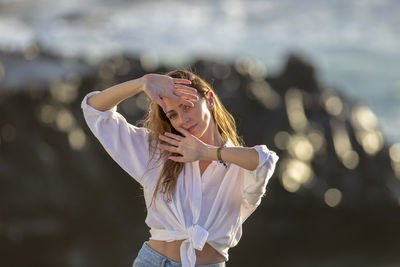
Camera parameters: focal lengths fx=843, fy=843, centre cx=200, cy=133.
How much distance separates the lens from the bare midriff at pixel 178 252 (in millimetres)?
4512

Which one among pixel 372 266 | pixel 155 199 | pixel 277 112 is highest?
pixel 155 199

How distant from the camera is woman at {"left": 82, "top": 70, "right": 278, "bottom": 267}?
443 centimetres

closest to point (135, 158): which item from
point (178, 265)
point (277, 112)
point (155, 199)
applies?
point (155, 199)

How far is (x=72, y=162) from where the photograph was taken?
31719mm

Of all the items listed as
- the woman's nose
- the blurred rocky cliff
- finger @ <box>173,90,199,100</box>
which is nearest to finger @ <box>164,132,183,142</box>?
the woman's nose

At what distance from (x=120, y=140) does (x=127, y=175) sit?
87.8ft

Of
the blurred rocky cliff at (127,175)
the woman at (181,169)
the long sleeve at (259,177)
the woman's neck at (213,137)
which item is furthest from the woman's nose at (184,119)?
the blurred rocky cliff at (127,175)

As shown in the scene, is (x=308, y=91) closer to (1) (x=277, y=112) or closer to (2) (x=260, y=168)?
(1) (x=277, y=112)

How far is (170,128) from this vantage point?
466cm

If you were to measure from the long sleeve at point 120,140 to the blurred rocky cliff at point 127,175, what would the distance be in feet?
73.3

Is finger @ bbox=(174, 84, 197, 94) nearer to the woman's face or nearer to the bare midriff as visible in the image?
the woman's face

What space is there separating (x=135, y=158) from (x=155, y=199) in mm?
270

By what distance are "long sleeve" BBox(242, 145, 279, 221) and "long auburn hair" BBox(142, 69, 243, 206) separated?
409mm

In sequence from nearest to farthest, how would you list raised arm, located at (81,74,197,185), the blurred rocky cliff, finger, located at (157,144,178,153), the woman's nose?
finger, located at (157,144,178,153), the woman's nose, raised arm, located at (81,74,197,185), the blurred rocky cliff
